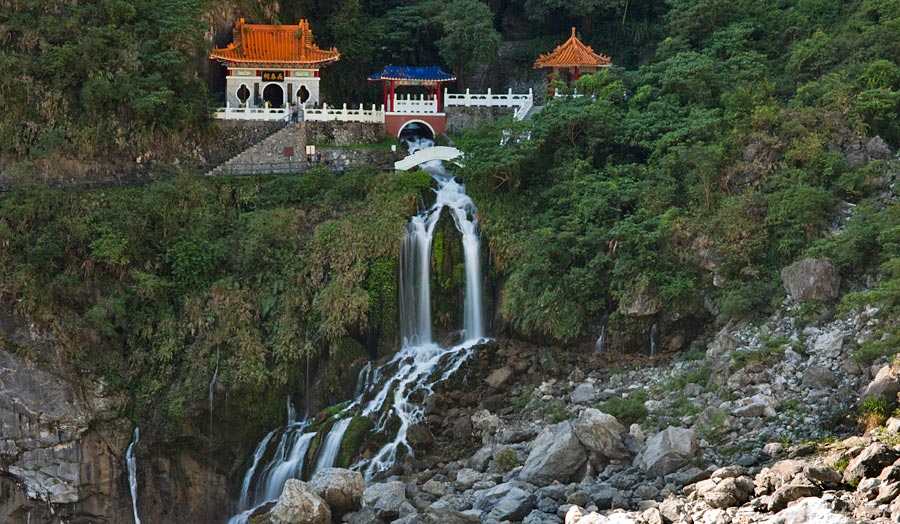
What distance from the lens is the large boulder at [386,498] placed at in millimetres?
26438

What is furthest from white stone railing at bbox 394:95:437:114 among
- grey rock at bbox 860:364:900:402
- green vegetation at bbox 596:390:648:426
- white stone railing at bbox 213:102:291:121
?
grey rock at bbox 860:364:900:402

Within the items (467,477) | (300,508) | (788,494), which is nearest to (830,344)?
(788,494)

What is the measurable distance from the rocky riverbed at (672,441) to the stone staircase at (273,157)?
10.3 m

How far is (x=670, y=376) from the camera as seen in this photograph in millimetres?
A: 30406

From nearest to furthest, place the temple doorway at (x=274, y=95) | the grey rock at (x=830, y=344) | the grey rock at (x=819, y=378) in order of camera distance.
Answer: the grey rock at (x=819, y=378), the grey rock at (x=830, y=344), the temple doorway at (x=274, y=95)

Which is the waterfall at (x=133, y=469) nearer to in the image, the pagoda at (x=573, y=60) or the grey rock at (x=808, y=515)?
the grey rock at (x=808, y=515)

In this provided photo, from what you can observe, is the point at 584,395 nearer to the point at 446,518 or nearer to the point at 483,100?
the point at 446,518

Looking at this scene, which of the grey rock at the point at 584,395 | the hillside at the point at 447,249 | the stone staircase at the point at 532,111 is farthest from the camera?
the stone staircase at the point at 532,111

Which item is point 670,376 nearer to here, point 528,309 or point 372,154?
point 528,309

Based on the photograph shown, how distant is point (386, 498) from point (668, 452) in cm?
598

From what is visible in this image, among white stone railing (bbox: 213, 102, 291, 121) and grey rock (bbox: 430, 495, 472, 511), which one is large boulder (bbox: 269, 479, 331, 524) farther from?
white stone railing (bbox: 213, 102, 291, 121)

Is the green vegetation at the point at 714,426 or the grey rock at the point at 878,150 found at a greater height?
the grey rock at the point at 878,150

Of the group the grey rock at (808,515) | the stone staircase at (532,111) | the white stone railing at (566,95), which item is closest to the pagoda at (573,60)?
the stone staircase at (532,111)

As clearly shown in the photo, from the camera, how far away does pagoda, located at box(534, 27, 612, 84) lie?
40.8m
